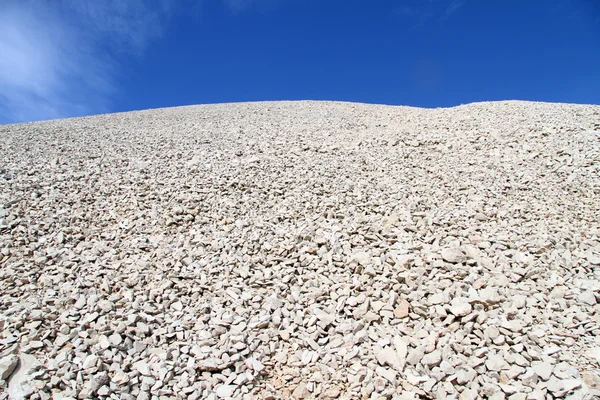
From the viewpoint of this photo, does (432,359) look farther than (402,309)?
No

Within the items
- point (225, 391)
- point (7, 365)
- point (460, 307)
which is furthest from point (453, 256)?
point (7, 365)

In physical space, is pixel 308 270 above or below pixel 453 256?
below

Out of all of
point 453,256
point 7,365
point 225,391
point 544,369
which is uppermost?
point 453,256

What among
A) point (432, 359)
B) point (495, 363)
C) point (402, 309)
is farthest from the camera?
point (402, 309)

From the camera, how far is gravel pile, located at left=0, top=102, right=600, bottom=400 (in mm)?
3811

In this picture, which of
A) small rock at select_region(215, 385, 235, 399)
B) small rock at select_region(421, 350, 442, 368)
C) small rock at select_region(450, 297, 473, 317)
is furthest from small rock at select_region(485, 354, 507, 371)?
small rock at select_region(215, 385, 235, 399)

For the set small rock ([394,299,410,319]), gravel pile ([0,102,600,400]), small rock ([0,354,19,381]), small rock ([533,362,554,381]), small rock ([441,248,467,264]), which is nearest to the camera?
small rock ([533,362,554,381])

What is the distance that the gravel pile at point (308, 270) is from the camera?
12.5ft

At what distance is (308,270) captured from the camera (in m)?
5.54

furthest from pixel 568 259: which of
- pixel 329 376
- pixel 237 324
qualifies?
pixel 237 324

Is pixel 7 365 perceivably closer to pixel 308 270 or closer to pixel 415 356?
pixel 308 270

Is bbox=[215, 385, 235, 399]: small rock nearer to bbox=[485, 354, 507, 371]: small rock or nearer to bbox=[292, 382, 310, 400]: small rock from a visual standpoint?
bbox=[292, 382, 310, 400]: small rock

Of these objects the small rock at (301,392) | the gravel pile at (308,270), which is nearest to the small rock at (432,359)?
the gravel pile at (308,270)

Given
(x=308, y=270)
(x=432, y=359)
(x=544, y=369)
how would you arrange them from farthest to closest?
(x=308, y=270)
(x=432, y=359)
(x=544, y=369)
